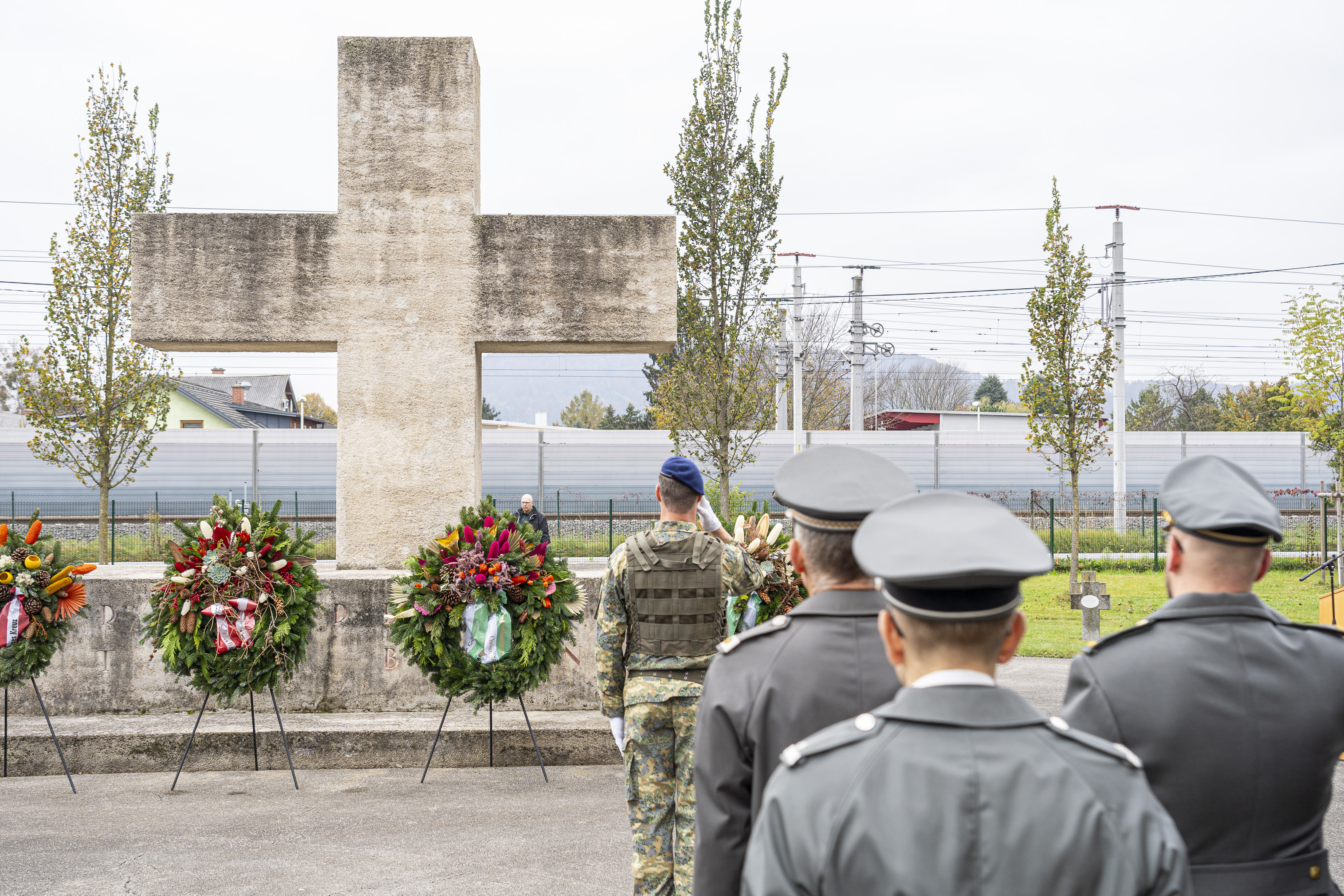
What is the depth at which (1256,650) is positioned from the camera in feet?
8.94

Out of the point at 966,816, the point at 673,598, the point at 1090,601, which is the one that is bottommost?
the point at 1090,601

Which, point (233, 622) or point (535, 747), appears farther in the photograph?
point (535, 747)

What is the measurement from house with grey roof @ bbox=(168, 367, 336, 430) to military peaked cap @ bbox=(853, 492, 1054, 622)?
142 feet

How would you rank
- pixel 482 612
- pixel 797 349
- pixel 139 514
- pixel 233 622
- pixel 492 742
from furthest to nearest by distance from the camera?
pixel 797 349, pixel 139 514, pixel 492 742, pixel 482 612, pixel 233 622

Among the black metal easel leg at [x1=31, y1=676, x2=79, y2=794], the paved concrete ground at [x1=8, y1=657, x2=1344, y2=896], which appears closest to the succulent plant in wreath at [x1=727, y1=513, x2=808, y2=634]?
the paved concrete ground at [x1=8, y1=657, x2=1344, y2=896]

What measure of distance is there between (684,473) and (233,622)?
3733 mm

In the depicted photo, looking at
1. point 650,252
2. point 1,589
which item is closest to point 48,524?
point 1,589

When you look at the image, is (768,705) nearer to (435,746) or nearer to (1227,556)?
(1227,556)

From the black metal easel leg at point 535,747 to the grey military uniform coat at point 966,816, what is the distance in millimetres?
5757

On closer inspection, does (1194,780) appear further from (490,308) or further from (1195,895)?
(490,308)

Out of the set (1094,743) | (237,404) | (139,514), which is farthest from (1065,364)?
(237,404)

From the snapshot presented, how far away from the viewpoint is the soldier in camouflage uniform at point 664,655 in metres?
4.60

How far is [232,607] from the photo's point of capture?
7.08 meters

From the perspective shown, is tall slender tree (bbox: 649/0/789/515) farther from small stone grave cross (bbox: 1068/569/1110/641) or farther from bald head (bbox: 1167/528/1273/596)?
bald head (bbox: 1167/528/1273/596)
